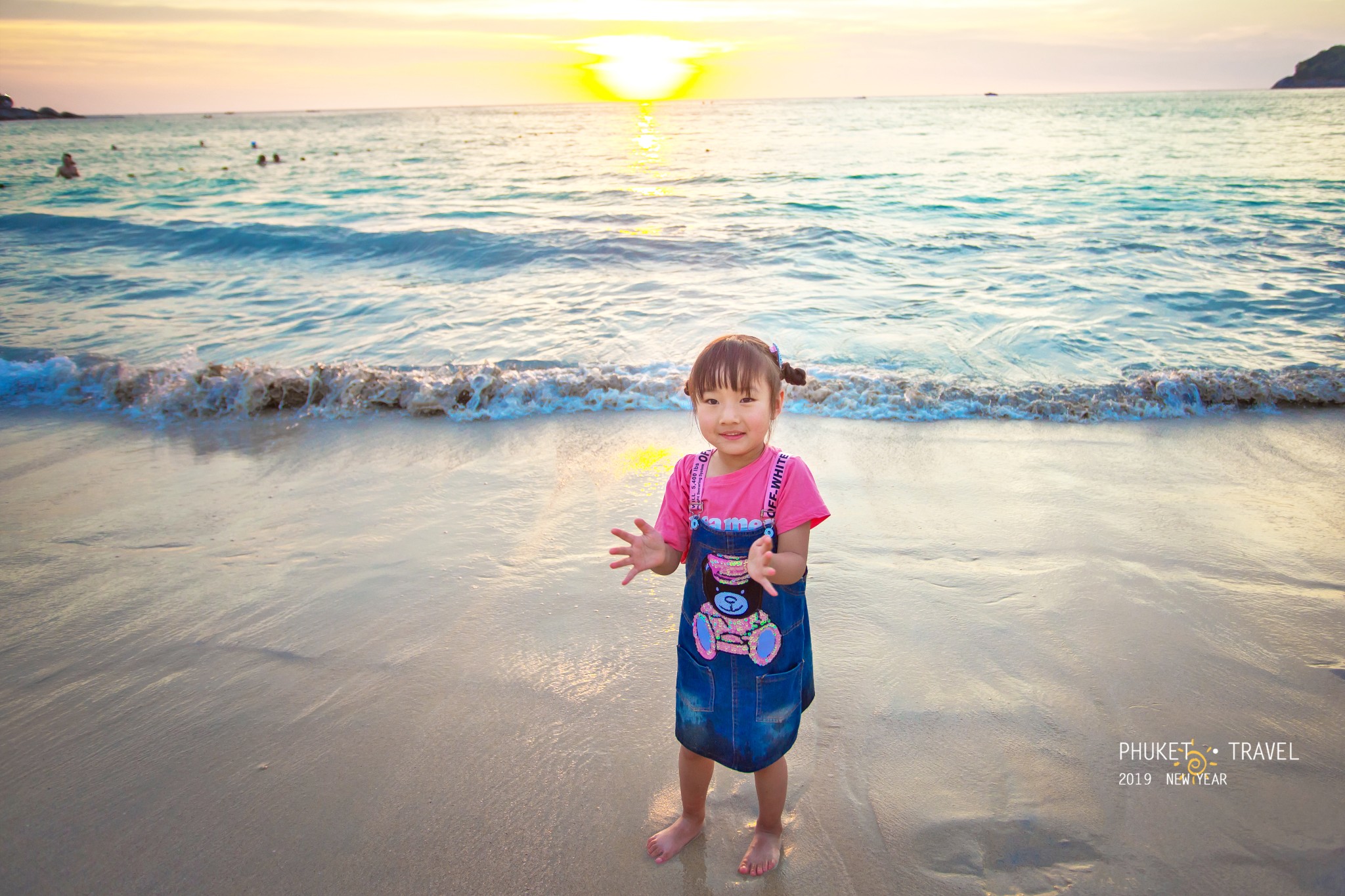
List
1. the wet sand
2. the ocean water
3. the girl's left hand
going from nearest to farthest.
Answer: the girl's left hand, the wet sand, the ocean water

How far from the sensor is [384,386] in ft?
18.8

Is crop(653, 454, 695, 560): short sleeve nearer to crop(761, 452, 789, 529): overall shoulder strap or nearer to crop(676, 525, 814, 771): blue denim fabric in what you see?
crop(676, 525, 814, 771): blue denim fabric

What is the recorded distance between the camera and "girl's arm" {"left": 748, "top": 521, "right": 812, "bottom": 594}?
Result: 1631mm

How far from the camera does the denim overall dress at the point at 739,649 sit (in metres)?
1.81

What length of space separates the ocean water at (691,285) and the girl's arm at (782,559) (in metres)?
3.66

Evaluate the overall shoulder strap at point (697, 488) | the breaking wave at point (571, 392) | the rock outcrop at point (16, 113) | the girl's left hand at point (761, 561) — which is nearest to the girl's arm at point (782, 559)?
the girl's left hand at point (761, 561)

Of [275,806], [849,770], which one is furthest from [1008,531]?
[275,806]

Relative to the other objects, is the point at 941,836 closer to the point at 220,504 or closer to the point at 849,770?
the point at 849,770

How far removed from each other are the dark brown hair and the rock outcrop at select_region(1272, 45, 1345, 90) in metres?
130

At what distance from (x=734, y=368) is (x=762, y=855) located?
1.33 m

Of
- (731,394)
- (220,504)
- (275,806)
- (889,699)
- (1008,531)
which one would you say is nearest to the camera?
(731,394)

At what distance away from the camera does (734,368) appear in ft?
5.67

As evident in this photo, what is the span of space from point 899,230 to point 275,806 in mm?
12793

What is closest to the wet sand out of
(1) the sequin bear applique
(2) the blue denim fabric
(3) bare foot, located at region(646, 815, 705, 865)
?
(3) bare foot, located at region(646, 815, 705, 865)
